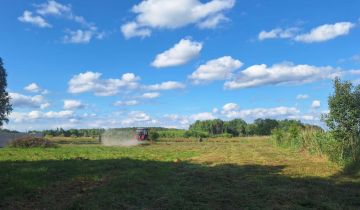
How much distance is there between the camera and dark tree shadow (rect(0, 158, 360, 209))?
12.3 meters

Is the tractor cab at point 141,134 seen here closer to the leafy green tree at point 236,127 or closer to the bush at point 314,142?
the bush at point 314,142

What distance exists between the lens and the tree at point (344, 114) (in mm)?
25344

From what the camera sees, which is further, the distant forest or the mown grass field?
the distant forest

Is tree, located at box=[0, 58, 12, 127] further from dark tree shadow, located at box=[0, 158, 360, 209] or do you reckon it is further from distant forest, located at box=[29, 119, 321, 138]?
distant forest, located at box=[29, 119, 321, 138]

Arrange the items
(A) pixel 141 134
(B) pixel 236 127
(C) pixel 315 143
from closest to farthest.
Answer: (C) pixel 315 143
(A) pixel 141 134
(B) pixel 236 127

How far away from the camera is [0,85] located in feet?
186

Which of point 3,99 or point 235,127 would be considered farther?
point 235,127

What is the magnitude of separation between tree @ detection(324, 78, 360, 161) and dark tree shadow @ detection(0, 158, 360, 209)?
830cm

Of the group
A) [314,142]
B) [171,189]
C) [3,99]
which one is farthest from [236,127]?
[171,189]

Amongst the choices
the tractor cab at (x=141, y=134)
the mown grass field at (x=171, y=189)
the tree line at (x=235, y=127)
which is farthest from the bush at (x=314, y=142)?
the tree line at (x=235, y=127)

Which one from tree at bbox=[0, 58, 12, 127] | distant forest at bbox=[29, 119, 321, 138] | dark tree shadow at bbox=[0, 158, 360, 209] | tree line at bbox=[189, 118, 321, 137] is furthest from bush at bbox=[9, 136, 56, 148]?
tree line at bbox=[189, 118, 321, 137]

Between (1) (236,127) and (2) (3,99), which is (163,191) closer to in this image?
(2) (3,99)

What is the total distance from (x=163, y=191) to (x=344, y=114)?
624 inches

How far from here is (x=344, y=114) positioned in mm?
26000
